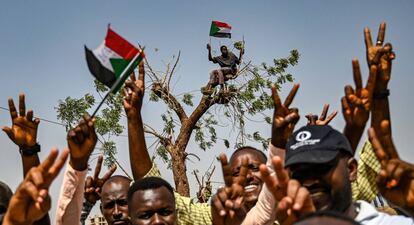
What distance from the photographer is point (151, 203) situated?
3873 millimetres

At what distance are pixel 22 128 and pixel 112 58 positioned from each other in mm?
692

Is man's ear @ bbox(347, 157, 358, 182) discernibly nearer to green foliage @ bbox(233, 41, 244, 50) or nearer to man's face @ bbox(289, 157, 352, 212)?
man's face @ bbox(289, 157, 352, 212)

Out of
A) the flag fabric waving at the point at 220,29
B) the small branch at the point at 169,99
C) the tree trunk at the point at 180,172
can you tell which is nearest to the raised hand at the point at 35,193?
the tree trunk at the point at 180,172

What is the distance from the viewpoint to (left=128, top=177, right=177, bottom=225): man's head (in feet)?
12.7

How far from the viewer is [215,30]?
14047mm

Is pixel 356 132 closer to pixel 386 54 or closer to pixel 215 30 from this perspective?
pixel 386 54

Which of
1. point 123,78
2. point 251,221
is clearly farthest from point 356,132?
point 123,78

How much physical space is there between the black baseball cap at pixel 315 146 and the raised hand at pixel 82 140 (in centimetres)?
127

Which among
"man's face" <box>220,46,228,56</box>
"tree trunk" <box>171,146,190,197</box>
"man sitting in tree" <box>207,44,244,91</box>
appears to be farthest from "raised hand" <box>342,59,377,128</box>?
"man's face" <box>220,46,228,56</box>

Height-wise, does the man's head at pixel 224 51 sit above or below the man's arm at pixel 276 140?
above

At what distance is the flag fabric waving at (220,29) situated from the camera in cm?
1406

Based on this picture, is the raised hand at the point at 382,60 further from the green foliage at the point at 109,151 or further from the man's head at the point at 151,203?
the green foliage at the point at 109,151

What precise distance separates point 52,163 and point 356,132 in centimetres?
160

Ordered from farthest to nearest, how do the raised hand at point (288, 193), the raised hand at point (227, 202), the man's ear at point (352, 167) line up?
the raised hand at point (227, 202), the man's ear at point (352, 167), the raised hand at point (288, 193)
